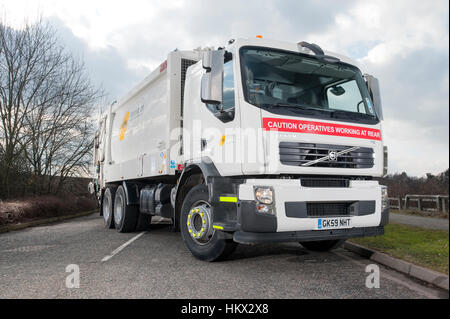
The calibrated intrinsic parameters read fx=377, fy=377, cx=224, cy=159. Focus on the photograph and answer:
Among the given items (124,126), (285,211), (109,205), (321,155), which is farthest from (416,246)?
(109,205)

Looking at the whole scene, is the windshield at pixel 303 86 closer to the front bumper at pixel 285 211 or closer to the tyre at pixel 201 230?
the front bumper at pixel 285 211

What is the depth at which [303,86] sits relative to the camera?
546cm

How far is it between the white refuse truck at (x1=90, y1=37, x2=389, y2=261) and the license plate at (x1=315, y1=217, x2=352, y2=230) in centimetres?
1

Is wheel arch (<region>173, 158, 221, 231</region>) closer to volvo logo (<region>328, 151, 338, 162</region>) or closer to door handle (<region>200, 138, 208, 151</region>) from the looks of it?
door handle (<region>200, 138, 208, 151</region>)

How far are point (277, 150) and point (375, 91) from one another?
2.25 meters

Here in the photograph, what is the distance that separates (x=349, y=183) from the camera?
16.5 feet

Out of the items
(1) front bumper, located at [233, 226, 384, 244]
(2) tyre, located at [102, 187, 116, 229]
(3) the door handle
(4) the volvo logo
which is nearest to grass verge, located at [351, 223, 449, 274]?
(1) front bumper, located at [233, 226, 384, 244]

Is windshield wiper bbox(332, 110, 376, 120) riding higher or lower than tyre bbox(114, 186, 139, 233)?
higher

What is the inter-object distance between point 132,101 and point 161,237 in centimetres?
348

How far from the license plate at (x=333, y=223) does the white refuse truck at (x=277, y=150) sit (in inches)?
0.5

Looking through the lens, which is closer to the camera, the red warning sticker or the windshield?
the red warning sticker

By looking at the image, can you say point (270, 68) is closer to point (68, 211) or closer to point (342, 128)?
point (342, 128)

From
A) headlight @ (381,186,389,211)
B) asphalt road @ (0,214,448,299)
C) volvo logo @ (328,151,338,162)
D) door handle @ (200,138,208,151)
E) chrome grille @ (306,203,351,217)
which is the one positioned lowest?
asphalt road @ (0,214,448,299)

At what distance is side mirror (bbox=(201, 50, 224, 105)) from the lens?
498 cm
